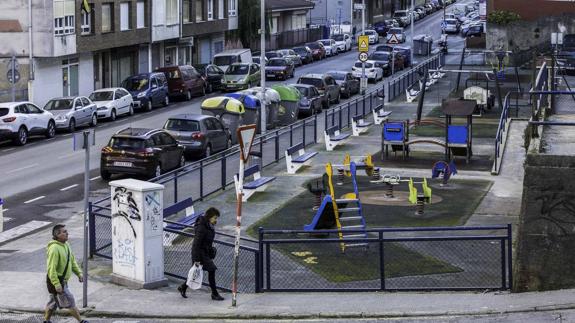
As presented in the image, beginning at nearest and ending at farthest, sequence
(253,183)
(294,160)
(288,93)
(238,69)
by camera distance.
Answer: (253,183) < (294,160) < (288,93) < (238,69)

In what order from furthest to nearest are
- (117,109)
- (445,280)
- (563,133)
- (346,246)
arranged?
(117,109) → (563,133) → (346,246) → (445,280)

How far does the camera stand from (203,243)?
18547 mm

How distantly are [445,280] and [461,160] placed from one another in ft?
52.4

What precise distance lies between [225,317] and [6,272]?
546cm

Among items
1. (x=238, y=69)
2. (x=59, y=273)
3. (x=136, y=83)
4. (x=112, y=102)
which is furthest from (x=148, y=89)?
(x=59, y=273)

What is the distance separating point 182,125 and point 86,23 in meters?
20.8

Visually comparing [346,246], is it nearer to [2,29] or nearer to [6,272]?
[6,272]

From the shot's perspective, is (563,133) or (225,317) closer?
(225,317)

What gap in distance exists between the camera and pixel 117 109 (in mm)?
49719

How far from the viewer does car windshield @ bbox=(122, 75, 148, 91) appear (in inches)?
2106

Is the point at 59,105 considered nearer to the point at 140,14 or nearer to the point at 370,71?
the point at 140,14

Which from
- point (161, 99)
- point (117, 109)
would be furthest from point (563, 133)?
point (161, 99)

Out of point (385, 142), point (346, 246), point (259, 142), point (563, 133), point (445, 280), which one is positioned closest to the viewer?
point (445, 280)

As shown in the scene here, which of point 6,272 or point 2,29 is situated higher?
point 2,29
